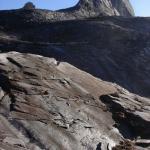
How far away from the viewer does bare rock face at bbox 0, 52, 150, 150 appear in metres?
19.0

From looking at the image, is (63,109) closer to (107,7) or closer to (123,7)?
(107,7)

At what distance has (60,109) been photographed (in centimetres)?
2169

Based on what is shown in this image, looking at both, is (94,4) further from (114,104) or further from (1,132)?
(1,132)

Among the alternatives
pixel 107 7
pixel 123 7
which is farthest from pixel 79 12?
pixel 123 7

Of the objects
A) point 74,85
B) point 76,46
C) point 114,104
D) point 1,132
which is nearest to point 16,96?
point 1,132

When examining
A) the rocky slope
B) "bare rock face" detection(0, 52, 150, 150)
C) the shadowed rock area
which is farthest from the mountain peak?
"bare rock face" detection(0, 52, 150, 150)

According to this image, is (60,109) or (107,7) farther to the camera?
(107,7)

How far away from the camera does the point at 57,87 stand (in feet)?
77.9

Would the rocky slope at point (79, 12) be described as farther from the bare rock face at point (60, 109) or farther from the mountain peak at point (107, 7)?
the bare rock face at point (60, 109)

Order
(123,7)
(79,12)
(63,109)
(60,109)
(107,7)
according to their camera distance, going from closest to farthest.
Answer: (60,109), (63,109), (79,12), (107,7), (123,7)

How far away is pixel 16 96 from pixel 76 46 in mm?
32248

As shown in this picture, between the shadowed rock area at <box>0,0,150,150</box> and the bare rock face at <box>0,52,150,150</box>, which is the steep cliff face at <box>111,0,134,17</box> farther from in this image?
the bare rock face at <box>0,52,150,150</box>

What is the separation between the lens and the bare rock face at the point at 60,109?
62.2ft

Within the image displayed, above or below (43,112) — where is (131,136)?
below
